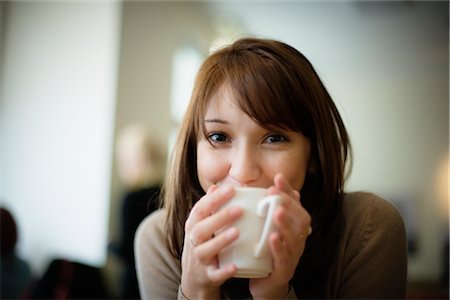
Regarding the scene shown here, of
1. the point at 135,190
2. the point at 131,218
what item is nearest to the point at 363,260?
the point at 131,218

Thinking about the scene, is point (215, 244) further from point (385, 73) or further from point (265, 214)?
point (385, 73)

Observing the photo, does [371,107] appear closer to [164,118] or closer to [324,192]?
[164,118]

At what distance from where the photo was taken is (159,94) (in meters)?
3.60

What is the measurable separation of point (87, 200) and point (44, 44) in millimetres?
1073

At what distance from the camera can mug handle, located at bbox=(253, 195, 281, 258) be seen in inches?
18.1

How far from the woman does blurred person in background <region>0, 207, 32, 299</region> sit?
0.29 m

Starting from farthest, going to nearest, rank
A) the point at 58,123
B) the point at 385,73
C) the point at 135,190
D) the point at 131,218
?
the point at 385,73
the point at 58,123
the point at 135,190
the point at 131,218

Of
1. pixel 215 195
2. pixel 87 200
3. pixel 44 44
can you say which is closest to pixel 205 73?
pixel 215 195

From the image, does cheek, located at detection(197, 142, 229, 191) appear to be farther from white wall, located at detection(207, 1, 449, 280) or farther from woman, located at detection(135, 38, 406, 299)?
white wall, located at detection(207, 1, 449, 280)

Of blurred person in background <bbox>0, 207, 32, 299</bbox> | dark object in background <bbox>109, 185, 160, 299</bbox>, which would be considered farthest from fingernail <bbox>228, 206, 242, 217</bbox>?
dark object in background <bbox>109, 185, 160, 299</bbox>

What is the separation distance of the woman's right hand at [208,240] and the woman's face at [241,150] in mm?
92

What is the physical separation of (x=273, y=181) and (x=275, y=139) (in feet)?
0.23

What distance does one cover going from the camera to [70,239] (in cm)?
183

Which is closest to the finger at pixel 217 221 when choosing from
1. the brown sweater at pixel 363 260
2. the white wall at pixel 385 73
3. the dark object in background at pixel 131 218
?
the brown sweater at pixel 363 260
